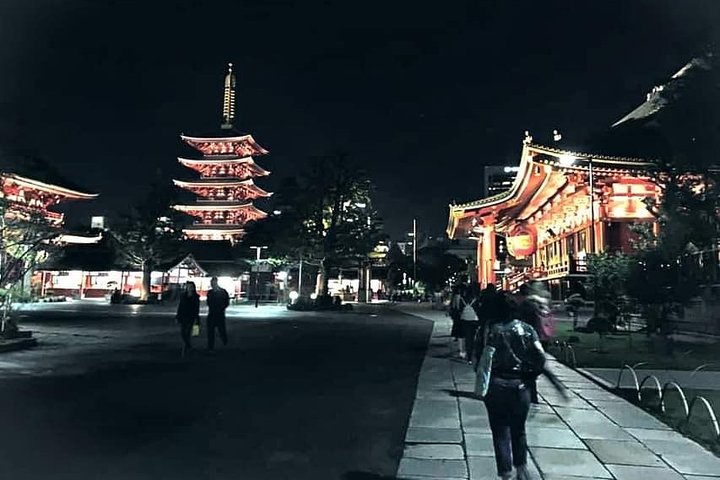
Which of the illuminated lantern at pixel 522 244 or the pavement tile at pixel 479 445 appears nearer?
the pavement tile at pixel 479 445

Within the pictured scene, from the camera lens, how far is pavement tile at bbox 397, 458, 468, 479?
5055mm

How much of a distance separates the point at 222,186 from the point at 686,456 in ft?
191

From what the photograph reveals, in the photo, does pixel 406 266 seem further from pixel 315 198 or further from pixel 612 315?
pixel 612 315

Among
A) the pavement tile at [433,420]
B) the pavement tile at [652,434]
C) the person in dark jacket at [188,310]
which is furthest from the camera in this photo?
the person in dark jacket at [188,310]

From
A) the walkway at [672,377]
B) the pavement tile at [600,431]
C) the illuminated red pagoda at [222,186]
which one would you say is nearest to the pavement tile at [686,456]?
the pavement tile at [600,431]

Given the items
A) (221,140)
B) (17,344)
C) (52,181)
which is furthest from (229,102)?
(17,344)

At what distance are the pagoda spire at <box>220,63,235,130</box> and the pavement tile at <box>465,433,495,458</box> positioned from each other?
62.3m

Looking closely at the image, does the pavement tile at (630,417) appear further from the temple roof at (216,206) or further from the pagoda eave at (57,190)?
the temple roof at (216,206)

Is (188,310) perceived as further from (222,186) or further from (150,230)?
(222,186)

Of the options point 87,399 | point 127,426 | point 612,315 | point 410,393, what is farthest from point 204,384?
Result: point 612,315

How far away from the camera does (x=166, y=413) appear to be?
7.13 meters

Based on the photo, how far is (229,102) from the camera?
232 feet

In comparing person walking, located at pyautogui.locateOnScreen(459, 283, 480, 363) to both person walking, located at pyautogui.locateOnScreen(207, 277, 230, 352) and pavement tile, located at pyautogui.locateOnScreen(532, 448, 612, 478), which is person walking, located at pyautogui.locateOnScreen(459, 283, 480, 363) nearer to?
person walking, located at pyautogui.locateOnScreen(207, 277, 230, 352)

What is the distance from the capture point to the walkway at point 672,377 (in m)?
9.47
